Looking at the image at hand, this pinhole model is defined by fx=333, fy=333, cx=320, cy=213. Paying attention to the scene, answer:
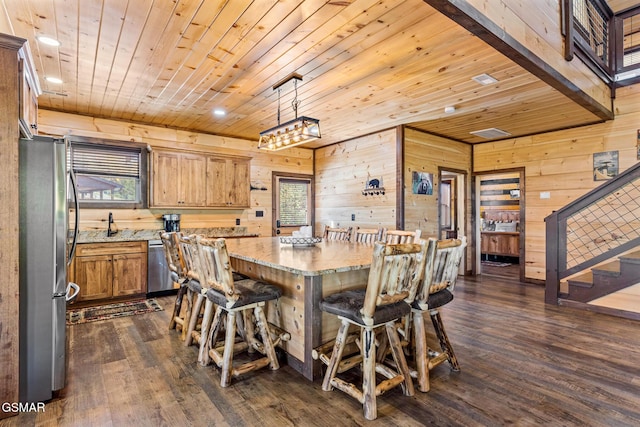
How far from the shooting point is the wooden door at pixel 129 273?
4.50 m

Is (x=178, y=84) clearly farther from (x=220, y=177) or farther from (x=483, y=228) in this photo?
(x=483, y=228)

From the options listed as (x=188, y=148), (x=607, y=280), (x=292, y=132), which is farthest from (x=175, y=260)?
(x=607, y=280)

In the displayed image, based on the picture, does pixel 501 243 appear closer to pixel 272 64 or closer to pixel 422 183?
pixel 422 183

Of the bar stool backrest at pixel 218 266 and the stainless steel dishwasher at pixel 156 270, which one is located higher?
the bar stool backrest at pixel 218 266

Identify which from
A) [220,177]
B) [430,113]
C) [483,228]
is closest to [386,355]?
[430,113]

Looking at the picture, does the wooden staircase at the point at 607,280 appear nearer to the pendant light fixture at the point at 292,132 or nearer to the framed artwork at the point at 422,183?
the framed artwork at the point at 422,183

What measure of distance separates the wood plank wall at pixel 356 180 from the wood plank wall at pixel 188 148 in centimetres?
56

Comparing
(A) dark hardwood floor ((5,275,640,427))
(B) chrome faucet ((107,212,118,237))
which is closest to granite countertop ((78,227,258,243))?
(B) chrome faucet ((107,212,118,237))

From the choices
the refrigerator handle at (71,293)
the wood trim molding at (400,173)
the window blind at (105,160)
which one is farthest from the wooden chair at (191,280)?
the wood trim molding at (400,173)

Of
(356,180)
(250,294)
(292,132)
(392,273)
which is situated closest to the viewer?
(392,273)

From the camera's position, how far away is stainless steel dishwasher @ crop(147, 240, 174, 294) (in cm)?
473

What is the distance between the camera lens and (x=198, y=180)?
210 inches

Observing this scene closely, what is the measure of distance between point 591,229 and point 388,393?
182 inches

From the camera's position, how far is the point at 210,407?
205 centimetres
